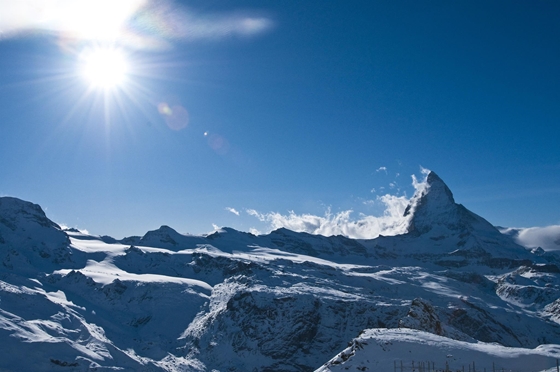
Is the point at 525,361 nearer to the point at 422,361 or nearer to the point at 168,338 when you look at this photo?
the point at 422,361

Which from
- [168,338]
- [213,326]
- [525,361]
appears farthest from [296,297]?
[525,361]

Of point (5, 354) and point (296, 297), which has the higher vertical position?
point (296, 297)

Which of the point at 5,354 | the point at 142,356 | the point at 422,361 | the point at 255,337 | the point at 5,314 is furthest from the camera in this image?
the point at 255,337

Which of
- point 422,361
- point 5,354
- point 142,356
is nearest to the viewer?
point 422,361

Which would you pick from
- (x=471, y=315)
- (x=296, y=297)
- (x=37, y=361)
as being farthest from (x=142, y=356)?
(x=471, y=315)

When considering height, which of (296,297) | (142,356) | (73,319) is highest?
(296,297)

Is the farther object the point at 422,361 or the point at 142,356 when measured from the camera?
the point at 142,356

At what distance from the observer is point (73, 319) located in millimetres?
163500

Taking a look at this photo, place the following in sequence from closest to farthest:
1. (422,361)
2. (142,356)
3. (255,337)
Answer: (422,361) → (142,356) → (255,337)

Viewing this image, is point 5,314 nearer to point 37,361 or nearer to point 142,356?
point 37,361

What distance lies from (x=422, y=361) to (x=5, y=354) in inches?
4842

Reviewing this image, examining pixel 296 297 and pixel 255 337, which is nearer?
pixel 255 337

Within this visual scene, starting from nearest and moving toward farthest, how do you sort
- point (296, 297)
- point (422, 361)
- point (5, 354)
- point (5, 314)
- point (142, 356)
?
point (422, 361), point (5, 354), point (5, 314), point (142, 356), point (296, 297)

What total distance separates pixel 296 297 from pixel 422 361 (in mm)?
146429
